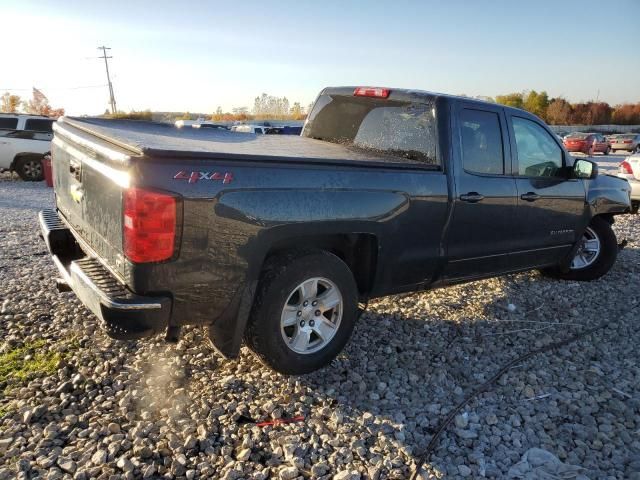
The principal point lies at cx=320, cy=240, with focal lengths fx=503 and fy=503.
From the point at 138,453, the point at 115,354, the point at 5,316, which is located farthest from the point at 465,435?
the point at 5,316

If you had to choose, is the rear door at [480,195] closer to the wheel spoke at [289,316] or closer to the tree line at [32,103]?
the wheel spoke at [289,316]

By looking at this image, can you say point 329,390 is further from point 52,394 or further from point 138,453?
point 52,394

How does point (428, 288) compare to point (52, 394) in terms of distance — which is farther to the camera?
point (428, 288)

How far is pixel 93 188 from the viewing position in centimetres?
303

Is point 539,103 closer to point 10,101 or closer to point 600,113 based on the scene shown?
point 600,113

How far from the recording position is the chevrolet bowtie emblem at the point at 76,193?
129 inches

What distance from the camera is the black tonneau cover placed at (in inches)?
106

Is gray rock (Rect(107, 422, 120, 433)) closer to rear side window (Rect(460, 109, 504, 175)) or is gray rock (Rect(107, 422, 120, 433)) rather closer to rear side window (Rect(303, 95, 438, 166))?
rear side window (Rect(303, 95, 438, 166))

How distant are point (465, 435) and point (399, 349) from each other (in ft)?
3.53

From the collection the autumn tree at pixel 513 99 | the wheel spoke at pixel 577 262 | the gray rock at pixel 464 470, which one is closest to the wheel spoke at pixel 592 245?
the wheel spoke at pixel 577 262

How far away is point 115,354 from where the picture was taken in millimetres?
3607

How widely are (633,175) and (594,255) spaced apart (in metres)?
5.28

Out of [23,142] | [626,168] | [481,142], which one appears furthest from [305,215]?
[23,142]

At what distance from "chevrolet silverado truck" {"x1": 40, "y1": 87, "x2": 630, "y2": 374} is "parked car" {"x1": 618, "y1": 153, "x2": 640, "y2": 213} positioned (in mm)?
5439
